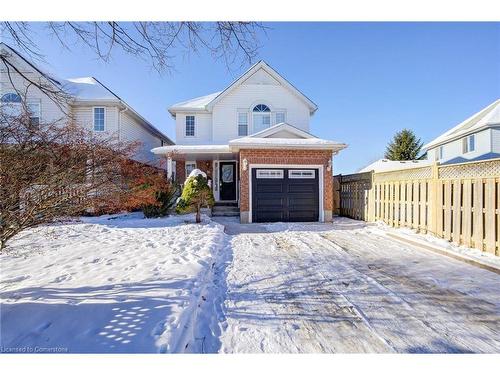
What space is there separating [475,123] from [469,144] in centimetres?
216

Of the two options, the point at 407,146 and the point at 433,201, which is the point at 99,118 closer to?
the point at 433,201

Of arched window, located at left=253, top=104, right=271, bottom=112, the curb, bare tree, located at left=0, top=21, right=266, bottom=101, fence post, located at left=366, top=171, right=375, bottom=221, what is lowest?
the curb

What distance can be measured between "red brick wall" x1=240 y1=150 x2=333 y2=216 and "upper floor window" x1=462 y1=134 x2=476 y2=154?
1331 centimetres

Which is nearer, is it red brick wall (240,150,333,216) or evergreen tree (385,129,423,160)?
red brick wall (240,150,333,216)

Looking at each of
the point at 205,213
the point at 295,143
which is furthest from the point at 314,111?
the point at 205,213

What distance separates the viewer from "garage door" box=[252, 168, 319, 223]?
31.6 ft

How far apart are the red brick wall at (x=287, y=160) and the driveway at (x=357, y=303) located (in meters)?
4.25

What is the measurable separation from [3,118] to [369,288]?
18.0 feet

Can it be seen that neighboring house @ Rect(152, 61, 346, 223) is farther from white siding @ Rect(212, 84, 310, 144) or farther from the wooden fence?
the wooden fence

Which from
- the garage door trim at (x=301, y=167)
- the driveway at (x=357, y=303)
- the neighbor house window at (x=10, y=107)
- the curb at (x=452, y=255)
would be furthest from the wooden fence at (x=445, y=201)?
the neighbor house window at (x=10, y=107)

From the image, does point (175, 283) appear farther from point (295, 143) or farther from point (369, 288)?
point (295, 143)

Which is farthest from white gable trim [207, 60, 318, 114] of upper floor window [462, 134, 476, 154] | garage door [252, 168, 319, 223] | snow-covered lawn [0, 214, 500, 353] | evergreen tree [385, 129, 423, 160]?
evergreen tree [385, 129, 423, 160]

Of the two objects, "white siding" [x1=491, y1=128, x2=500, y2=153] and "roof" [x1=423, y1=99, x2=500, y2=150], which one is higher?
"roof" [x1=423, y1=99, x2=500, y2=150]

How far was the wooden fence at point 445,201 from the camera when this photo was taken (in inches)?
191
